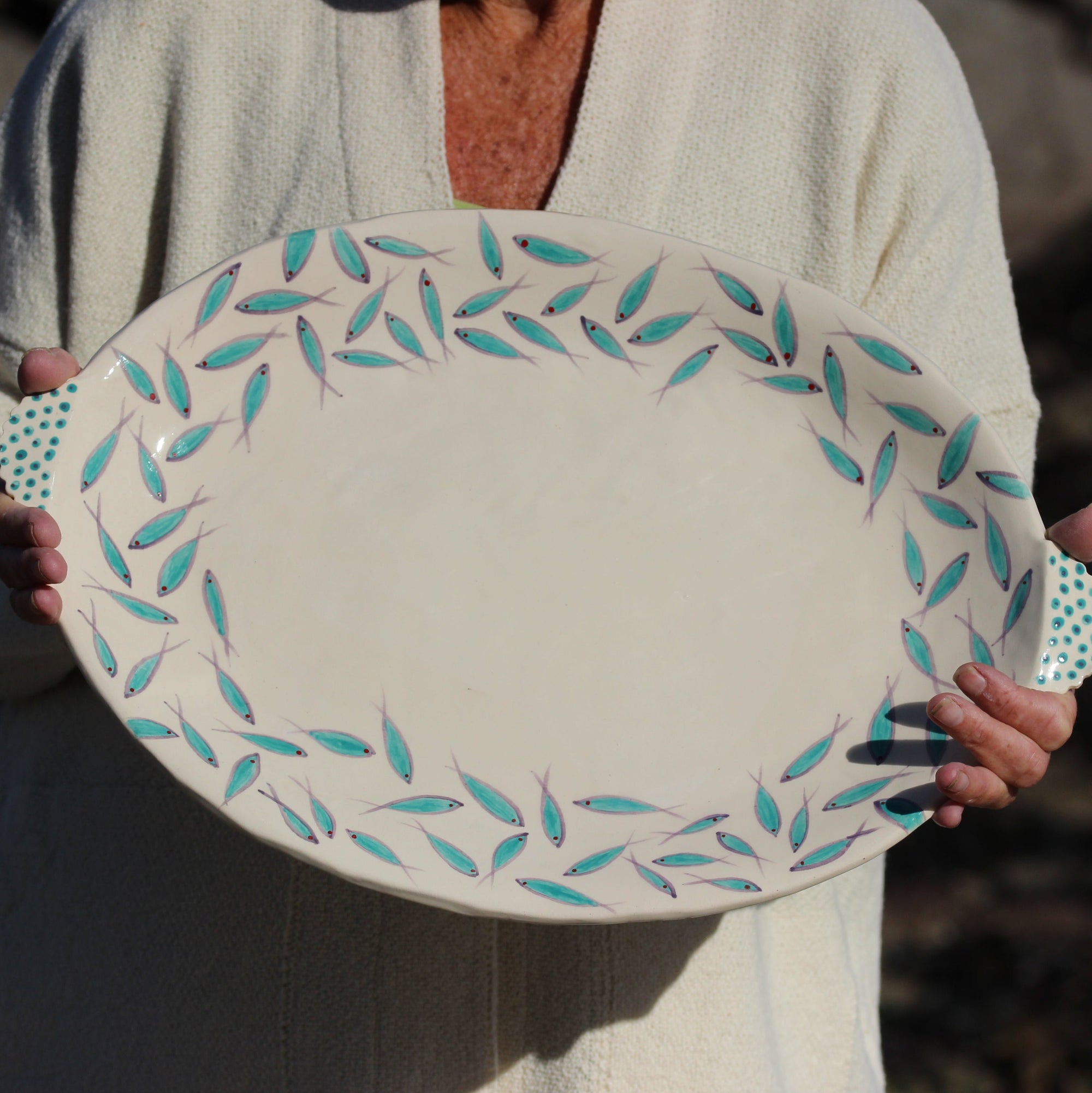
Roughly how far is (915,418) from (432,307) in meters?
0.33

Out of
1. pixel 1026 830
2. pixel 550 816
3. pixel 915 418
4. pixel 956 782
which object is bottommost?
pixel 1026 830

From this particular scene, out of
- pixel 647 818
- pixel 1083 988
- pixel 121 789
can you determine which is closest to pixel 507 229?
pixel 647 818

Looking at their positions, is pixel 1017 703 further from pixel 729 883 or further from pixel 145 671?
pixel 145 671

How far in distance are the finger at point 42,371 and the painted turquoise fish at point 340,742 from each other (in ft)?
0.81

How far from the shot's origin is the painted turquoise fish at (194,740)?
0.65 meters

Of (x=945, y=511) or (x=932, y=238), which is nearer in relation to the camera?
(x=945, y=511)

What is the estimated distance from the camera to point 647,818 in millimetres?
699

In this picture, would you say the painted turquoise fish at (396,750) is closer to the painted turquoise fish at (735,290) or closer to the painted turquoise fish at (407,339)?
the painted turquoise fish at (407,339)

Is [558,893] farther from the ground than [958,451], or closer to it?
closer to it

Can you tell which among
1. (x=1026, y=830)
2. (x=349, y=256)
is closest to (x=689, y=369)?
(x=349, y=256)

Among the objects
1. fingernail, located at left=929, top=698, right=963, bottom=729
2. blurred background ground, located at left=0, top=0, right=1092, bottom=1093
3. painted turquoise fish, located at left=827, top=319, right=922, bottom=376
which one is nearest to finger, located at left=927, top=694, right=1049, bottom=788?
fingernail, located at left=929, top=698, right=963, bottom=729

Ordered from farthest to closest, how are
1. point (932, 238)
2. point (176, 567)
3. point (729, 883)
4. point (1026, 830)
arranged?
point (1026, 830) < point (932, 238) < point (176, 567) < point (729, 883)

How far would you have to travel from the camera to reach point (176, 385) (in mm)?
736

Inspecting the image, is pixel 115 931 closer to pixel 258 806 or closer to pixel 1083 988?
pixel 258 806
